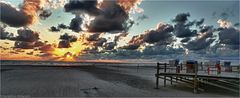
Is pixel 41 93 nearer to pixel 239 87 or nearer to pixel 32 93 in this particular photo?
pixel 32 93

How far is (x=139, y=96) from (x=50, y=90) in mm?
5491

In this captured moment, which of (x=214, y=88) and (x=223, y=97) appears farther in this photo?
(x=214, y=88)

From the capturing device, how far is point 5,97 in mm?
16141

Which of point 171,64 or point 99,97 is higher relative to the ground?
point 171,64

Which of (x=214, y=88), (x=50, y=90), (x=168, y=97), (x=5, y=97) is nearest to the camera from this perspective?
(x=5, y=97)

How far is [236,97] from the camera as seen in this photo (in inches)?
703

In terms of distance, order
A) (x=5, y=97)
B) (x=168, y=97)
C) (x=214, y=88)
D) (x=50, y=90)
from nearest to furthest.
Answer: (x=5, y=97) → (x=168, y=97) → (x=50, y=90) → (x=214, y=88)

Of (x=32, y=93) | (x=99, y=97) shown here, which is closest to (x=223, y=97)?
(x=99, y=97)

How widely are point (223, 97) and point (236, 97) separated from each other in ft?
2.81

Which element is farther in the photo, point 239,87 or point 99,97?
point 239,87

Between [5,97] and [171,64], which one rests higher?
[171,64]

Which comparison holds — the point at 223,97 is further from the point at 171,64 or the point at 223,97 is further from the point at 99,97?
the point at 99,97

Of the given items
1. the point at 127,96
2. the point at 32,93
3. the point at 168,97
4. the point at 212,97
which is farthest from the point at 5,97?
the point at 212,97

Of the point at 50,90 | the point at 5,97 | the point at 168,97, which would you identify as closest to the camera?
the point at 5,97
